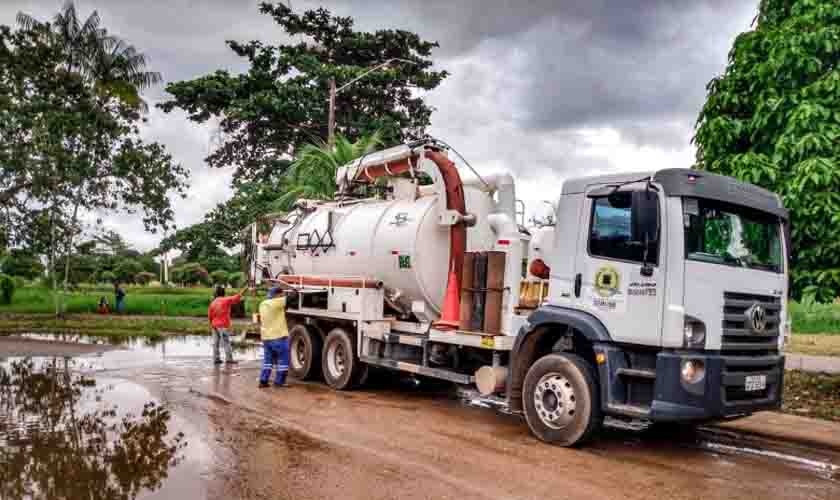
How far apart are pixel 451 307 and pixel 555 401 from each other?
8.29ft

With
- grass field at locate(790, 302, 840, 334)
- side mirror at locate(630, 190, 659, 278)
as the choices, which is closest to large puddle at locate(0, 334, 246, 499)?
side mirror at locate(630, 190, 659, 278)

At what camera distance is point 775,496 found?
6.43 metres

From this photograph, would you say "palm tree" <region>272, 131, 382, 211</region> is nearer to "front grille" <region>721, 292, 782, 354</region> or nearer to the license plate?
"front grille" <region>721, 292, 782, 354</region>

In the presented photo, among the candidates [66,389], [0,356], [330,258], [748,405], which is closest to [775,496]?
[748,405]

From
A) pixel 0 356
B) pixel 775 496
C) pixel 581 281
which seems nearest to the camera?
pixel 775 496

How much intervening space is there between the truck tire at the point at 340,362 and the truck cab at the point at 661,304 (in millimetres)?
4012

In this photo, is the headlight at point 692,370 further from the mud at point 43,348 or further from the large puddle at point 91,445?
the mud at point 43,348

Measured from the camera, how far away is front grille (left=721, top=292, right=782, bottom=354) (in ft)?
24.4

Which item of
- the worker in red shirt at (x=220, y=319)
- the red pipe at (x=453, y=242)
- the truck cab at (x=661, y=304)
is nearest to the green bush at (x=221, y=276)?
the worker in red shirt at (x=220, y=319)

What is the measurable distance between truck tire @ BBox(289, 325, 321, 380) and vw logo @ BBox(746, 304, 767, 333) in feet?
24.5

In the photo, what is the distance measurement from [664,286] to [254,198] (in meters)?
22.4

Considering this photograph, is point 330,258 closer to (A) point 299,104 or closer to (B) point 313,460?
(B) point 313,460

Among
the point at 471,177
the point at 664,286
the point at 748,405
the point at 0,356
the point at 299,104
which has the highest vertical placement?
the point at 299,104

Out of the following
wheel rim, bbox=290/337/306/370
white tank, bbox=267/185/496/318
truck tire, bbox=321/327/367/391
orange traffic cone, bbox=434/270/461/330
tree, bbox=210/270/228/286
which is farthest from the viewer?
tree, bbox=210/270/228/286
